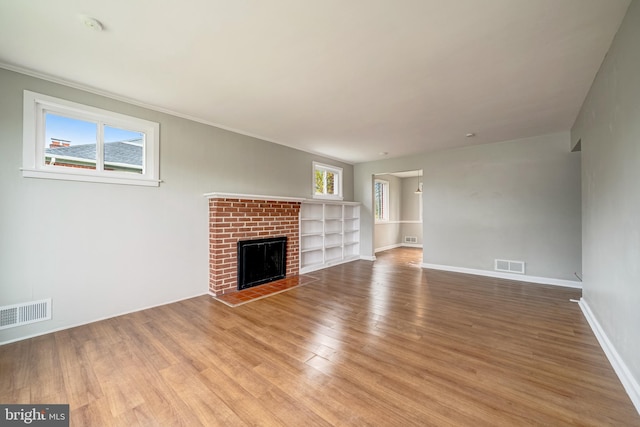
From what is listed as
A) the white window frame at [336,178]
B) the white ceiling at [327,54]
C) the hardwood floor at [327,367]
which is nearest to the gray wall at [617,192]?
the white ceiling at [327,54]

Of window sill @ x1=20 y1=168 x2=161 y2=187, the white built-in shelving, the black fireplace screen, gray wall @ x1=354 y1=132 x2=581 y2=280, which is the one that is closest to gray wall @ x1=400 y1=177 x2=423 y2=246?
the white built-in shelving

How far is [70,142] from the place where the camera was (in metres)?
2.77

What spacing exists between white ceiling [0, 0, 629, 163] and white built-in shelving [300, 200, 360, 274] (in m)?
2.51

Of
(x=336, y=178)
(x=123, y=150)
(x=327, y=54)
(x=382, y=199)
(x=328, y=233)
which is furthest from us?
(x=382, y=199)

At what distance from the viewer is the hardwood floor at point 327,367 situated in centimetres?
155

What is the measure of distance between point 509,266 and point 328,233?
3600 mm

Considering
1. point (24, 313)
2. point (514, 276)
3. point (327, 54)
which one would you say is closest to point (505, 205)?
point (514, 276)

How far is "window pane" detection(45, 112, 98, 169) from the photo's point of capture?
2.65m

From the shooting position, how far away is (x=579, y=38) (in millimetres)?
1974

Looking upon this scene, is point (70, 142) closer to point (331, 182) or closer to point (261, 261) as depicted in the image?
point (261, 261)

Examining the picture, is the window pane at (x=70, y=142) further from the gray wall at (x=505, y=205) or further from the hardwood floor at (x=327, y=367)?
the gray wall at (x=505, y=205)

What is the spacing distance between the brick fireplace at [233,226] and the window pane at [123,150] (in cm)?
97

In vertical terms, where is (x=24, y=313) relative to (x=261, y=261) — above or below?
below

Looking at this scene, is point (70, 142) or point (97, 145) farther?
point (97, 145)
